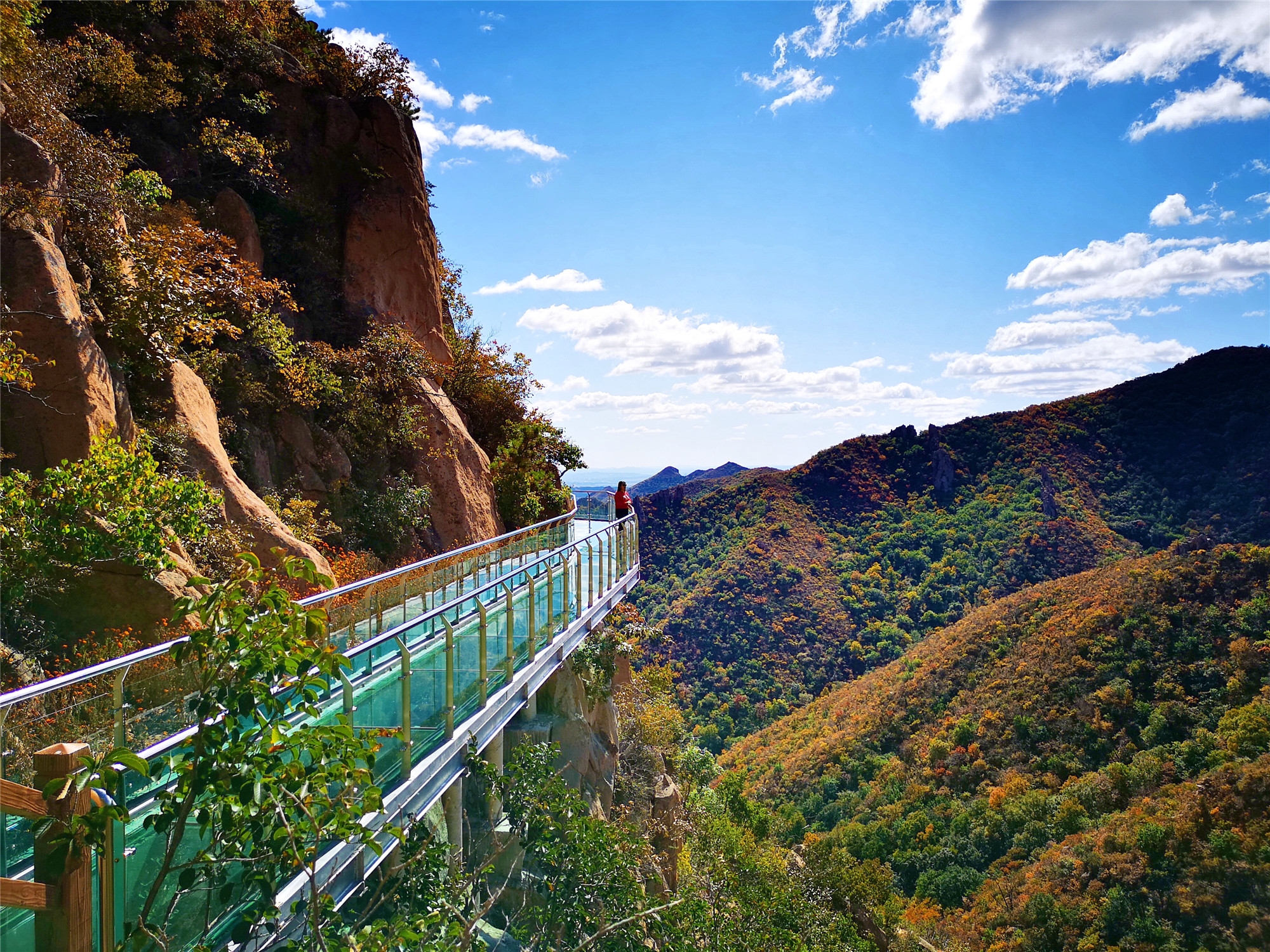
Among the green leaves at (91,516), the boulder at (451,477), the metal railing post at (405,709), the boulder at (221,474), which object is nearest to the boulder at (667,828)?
the boulder at (451,477)

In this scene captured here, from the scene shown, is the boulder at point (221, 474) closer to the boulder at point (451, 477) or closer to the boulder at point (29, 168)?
the boulder at point (29, 168)

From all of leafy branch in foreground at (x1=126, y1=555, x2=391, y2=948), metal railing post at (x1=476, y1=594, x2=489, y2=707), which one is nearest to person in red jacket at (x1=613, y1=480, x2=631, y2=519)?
metal railing post at (x1=476, y1=594, x2=489, y2=707)

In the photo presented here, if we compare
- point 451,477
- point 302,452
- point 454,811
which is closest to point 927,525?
point 451,477

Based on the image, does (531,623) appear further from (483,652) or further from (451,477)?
(451,477)

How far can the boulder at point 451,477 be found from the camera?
1486 cm

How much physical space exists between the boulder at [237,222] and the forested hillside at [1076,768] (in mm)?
34189

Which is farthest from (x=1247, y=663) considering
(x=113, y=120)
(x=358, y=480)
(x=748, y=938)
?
(x=113, y=120)

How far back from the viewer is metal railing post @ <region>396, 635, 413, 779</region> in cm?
505

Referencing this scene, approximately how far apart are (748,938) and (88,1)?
19779 millimetres

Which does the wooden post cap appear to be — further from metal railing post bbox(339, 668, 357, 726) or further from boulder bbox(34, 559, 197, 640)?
boulder bbox(34, 559, 197, 640)

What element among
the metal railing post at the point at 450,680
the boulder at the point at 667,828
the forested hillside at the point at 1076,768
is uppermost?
the metal railing post at the point at 450,680

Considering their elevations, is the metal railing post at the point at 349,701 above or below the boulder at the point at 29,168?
below

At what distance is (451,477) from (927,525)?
64.1 metres

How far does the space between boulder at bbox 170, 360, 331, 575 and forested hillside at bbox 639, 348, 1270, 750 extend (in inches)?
1728
